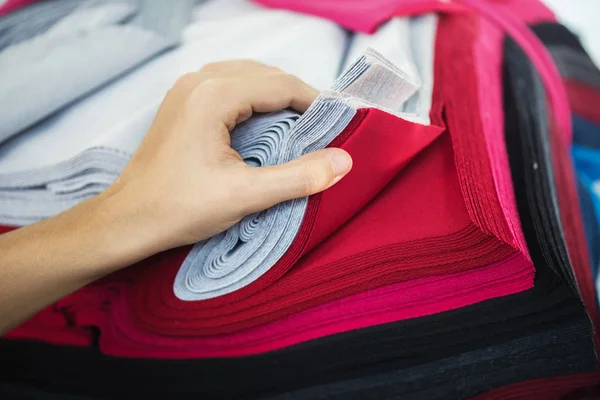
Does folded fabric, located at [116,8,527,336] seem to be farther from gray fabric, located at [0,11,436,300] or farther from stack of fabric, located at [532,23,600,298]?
stack of fabric, located at [532,23,600,298]

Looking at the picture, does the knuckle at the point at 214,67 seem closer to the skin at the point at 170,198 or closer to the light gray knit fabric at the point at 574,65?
the skin at the point at 170,198

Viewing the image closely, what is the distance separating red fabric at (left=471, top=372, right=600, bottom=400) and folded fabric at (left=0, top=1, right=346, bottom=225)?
1.51ft

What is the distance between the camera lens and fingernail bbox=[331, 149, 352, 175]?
1.71ft

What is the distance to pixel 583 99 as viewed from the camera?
96 centimetres

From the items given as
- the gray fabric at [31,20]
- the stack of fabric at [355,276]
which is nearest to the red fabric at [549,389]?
the stack of fabric at [355,276]

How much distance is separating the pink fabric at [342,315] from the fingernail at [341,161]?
0.43 ft

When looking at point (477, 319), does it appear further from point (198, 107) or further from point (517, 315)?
point (198, 107)

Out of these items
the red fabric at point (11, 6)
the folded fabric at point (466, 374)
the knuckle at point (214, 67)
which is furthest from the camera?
the red fabric at point (11, 6)

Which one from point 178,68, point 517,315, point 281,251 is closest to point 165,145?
point 281,251

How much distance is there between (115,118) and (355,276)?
0.43 m

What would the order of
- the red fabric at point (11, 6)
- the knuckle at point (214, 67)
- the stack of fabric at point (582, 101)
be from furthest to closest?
the red fabric at point (11, 6) < the stack of fabric at point (582, 101) < the knuckle at point (214, 67)

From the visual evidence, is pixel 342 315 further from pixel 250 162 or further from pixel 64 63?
pixel 64 63

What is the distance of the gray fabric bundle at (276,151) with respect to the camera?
53 centimetres

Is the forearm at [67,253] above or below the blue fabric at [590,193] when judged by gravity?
above
